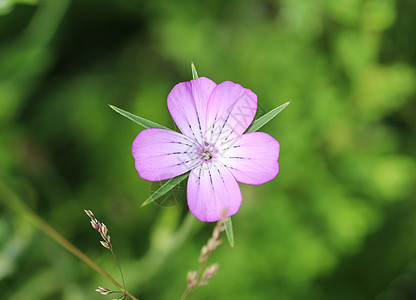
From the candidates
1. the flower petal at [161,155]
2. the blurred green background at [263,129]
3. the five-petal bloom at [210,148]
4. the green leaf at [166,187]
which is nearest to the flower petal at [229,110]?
the five-petal bloom at [210,148]

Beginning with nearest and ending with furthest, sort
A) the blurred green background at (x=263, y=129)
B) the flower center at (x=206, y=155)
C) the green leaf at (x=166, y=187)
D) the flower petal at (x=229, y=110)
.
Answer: the green leaf at (x=166, y=187), the flower petal at (x=229, y=110), the flower center at (x=206, y=155), the blurred green background at (x=263, y=129)

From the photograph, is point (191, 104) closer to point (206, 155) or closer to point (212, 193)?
point (206, 155)

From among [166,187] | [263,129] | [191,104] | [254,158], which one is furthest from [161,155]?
[263,129]

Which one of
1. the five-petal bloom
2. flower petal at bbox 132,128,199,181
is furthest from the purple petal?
flower petal at bbox 132,128,199,181

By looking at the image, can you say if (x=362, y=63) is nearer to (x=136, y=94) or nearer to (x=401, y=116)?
(x=401, y=116)

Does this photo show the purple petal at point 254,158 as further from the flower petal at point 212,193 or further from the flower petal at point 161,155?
the flower petal at point 161,155

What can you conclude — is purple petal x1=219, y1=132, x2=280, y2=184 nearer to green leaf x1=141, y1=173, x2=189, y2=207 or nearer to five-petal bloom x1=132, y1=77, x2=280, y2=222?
five-petal bloom x1=132, y1=77, x2=280, y2=222

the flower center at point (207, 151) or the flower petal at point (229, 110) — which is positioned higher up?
the flower petal at point (229, 110)
